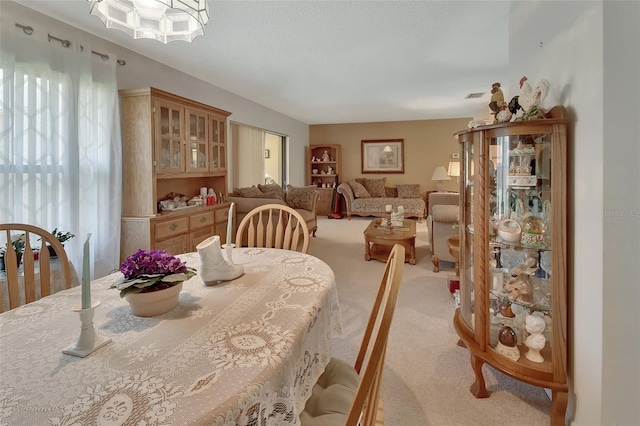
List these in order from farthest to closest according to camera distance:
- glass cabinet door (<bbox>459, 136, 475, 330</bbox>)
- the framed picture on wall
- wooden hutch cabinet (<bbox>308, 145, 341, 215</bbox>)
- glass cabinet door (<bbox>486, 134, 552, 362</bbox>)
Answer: wooden hutch cabinet (<bbox>308, 145, 341, 215</bbox>)
the framed picture on wall
glass cabinet door (<bbox>459, 136, 475, 330</bbox>)
glass cabinet door (<bbox>486, 134, 552, 362</bbox>)

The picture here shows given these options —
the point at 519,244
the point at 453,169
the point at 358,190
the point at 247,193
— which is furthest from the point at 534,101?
the point at 358,190

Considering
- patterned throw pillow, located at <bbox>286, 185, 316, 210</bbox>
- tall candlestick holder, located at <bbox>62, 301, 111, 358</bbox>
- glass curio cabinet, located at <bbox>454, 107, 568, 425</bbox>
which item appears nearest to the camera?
tall candlestick holder, located at <bbox>62, 301, 111, 358</bbox>

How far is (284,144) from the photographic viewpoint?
744cm

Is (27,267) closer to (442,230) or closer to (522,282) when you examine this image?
(522,282)

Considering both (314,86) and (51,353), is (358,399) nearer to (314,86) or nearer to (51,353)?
(51,353)

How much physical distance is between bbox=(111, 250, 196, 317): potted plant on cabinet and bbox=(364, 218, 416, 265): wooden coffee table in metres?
3.11

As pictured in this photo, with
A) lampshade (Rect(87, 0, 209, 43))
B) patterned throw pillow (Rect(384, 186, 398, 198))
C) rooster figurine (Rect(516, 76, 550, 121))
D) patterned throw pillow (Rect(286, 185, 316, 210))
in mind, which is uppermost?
lampshade (Rect(87, 0, 209, 43))

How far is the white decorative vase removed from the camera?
3.21 ft

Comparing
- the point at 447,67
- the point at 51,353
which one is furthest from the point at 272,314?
the point at 447,67

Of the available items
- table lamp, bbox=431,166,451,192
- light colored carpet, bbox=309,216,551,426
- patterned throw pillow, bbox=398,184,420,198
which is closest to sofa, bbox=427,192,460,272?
light colored carpet, bbox=309,216,551,426

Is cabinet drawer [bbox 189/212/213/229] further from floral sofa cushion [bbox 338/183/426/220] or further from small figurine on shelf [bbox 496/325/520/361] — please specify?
floral sofa cushion [bbox 338/183/426/220]

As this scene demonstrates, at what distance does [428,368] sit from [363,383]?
5.04 ft

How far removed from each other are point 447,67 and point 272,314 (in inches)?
151

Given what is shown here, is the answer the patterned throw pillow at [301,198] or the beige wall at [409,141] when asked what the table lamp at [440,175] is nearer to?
the beige wall at [409,141]
